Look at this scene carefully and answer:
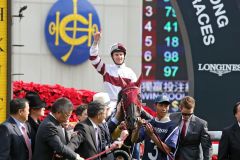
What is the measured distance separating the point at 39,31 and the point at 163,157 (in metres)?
9.66

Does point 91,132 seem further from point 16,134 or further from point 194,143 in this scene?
point 194,143

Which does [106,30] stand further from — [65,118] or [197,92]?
[65,118]

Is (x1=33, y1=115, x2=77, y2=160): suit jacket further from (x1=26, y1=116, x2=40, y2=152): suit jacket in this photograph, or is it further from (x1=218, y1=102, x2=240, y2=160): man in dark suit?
(x1=218, y1=102, x2=240, y2=160): man in dark suit

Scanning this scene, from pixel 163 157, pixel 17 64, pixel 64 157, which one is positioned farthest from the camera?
pixel 17 64

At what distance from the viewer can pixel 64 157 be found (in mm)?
8953

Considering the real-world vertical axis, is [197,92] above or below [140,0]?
below

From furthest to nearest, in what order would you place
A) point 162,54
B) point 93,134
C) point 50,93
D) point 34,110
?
1. point 162,54
2. point 50,93
3. point 34,110
4. point 93,134

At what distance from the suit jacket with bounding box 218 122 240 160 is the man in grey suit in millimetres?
323

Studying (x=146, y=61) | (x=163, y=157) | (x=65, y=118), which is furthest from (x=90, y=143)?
(x=146, y=61)

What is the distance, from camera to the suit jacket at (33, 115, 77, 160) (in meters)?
8.89

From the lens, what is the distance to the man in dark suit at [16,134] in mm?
9031

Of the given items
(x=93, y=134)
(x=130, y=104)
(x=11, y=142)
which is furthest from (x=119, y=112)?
(x=11, y=142)

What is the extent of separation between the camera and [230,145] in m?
10.2

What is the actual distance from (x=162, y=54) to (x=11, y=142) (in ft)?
34.3
